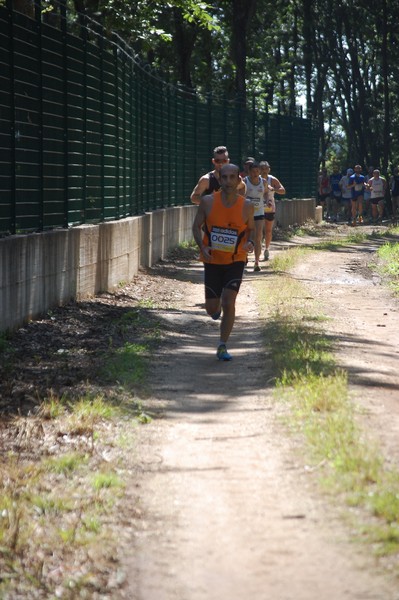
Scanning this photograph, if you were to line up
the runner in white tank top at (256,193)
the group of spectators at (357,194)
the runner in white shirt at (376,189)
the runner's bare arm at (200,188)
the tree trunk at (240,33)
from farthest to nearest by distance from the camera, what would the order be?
1. the group of spectators at (357,194)
2. the runner in white shirt at (376,189)
3. the tree trunk at (240,33)
4. the runner in white tank top at (256,193)
5. the runner's bare arm at (200,188)

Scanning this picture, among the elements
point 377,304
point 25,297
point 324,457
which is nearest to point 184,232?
point 377,304

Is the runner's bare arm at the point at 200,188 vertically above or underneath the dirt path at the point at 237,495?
above

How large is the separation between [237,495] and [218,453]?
949 mm

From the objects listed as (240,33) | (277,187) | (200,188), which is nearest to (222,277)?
(200,188)

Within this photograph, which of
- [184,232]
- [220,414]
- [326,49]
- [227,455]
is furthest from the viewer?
[326,49]

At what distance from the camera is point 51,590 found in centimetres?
537

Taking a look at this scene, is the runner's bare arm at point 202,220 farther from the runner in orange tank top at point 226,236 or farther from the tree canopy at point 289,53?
the tree canopy at point 289,53

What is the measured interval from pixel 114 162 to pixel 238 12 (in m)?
18.9

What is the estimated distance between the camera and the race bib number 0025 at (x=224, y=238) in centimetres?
1134

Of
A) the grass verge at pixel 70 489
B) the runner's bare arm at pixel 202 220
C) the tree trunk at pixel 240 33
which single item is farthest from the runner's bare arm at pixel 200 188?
the tree trunk at pixel 240 33

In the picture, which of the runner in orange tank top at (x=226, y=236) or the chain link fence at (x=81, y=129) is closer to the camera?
the runner in orange tank top at (x=226, y=236)

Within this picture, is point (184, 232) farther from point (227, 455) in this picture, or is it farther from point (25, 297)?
point (227, 455)

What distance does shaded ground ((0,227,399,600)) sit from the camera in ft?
17.4

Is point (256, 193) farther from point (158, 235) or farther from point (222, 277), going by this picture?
point (222, 277)
